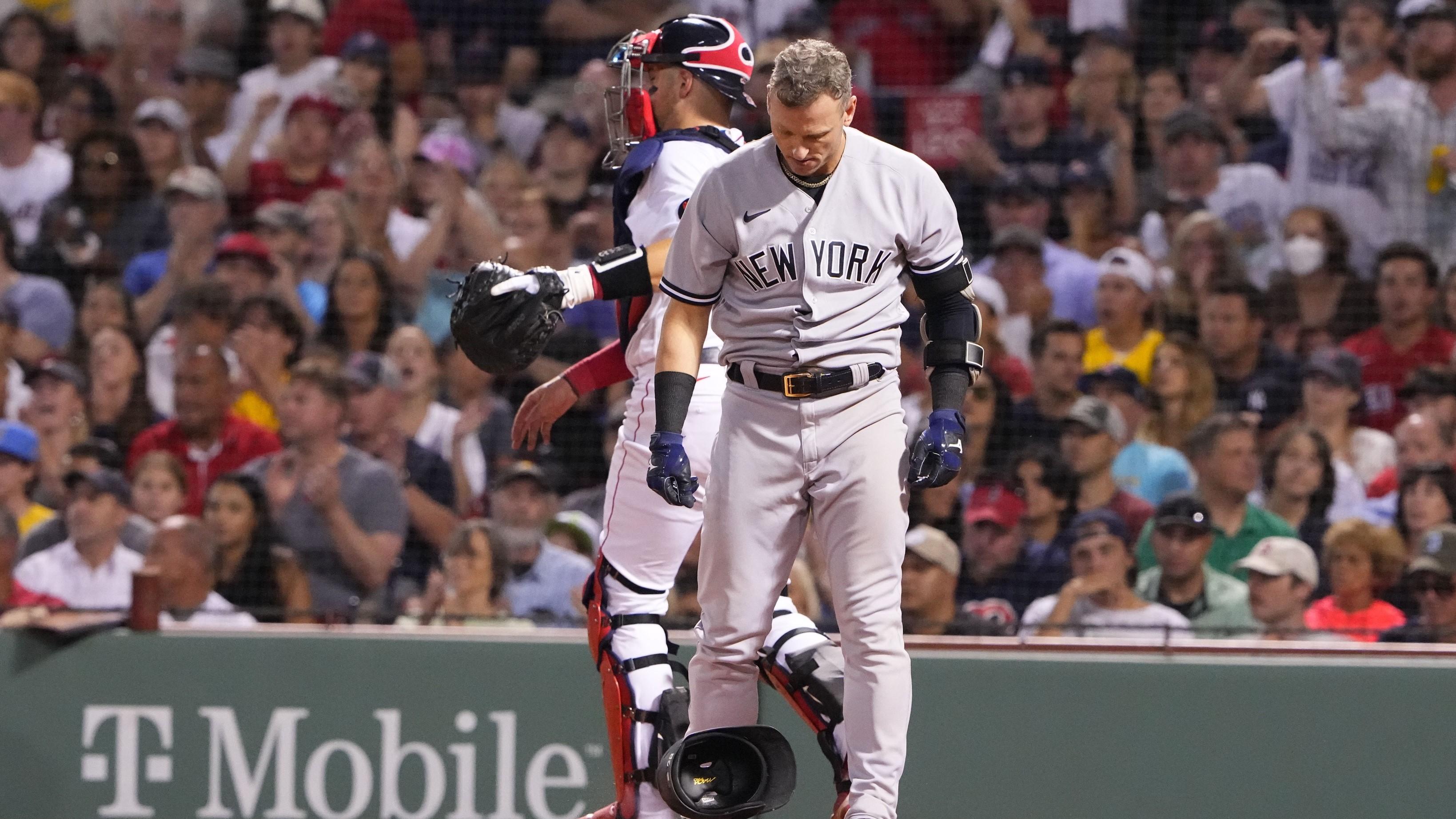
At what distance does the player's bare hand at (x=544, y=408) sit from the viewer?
481 centimetres

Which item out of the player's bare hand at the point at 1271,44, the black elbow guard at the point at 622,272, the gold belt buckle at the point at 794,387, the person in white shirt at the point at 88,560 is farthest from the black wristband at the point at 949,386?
the player's bare hand at the point at 1271,44

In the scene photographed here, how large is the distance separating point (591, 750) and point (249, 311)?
9.57ft

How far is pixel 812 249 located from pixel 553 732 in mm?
2321

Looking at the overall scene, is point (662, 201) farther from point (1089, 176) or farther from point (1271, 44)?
point (1271, 44)

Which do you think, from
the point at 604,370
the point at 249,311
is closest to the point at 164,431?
the point at 249,311

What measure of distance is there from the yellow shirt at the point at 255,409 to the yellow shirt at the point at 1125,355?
3180 mm

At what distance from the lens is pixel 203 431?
296 inches

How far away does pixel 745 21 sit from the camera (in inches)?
373

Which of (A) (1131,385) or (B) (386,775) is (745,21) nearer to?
(A) (1131,385)

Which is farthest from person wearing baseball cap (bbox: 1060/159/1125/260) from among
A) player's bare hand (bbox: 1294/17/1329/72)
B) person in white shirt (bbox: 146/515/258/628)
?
person in white shirt (bbox: 146/515/258/628)

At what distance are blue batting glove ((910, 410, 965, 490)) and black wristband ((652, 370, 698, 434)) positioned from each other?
50cm

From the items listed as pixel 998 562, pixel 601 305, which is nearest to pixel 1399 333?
pixel 998 562

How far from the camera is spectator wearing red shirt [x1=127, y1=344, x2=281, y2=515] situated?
292 inches

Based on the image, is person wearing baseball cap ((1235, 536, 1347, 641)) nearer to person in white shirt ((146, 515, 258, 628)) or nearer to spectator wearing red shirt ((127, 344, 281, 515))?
person in white shirt ((146, 515, 258, 628))
